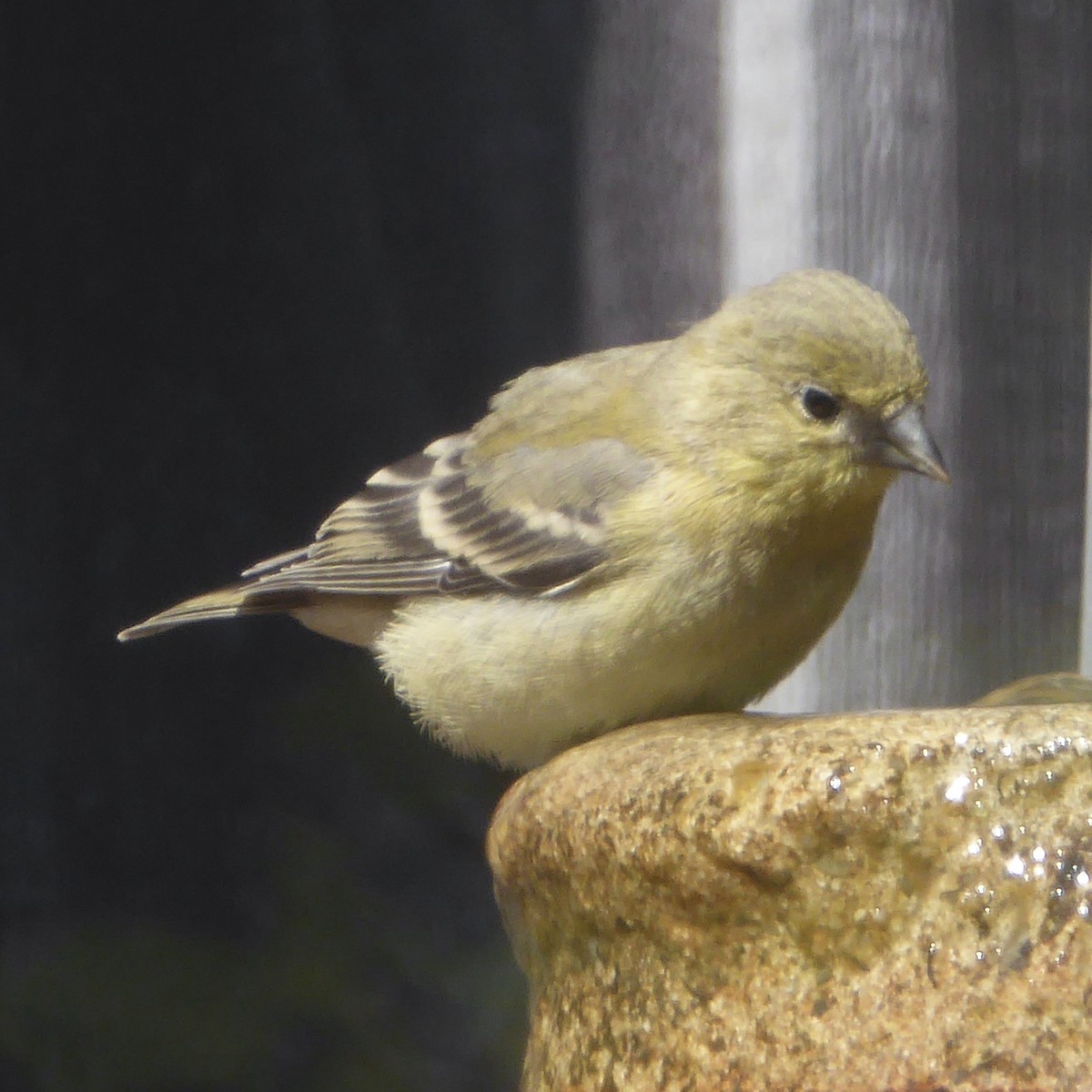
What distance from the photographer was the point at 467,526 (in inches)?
118

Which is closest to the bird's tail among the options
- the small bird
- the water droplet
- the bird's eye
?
the small bird

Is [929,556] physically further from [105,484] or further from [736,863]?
[105,484]

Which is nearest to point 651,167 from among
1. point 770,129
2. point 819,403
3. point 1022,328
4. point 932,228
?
point 770,129

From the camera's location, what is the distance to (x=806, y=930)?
5.57 feet

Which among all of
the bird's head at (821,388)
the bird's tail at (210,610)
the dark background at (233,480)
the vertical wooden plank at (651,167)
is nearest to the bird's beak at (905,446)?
the bird's head at (821,388)

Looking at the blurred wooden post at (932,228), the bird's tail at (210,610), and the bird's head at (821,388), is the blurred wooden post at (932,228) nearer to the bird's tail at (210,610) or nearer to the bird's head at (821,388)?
the bird's head at (821,388)

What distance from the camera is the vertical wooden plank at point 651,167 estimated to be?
277 centimetres

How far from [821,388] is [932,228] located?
0.43 meters

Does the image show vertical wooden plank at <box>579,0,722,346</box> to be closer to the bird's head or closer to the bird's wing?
the bird's head

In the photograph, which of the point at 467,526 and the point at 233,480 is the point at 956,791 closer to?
the point at 467,526

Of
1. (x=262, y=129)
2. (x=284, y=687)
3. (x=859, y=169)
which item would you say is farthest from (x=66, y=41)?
(x=859, y=169)

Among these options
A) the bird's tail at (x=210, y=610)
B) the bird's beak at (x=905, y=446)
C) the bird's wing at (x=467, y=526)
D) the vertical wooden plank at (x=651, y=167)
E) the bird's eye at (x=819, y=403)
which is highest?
the vertical wooden plank at (x=651, y=167)

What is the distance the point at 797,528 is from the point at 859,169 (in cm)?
65

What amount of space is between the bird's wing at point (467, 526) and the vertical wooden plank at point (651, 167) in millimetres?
383
